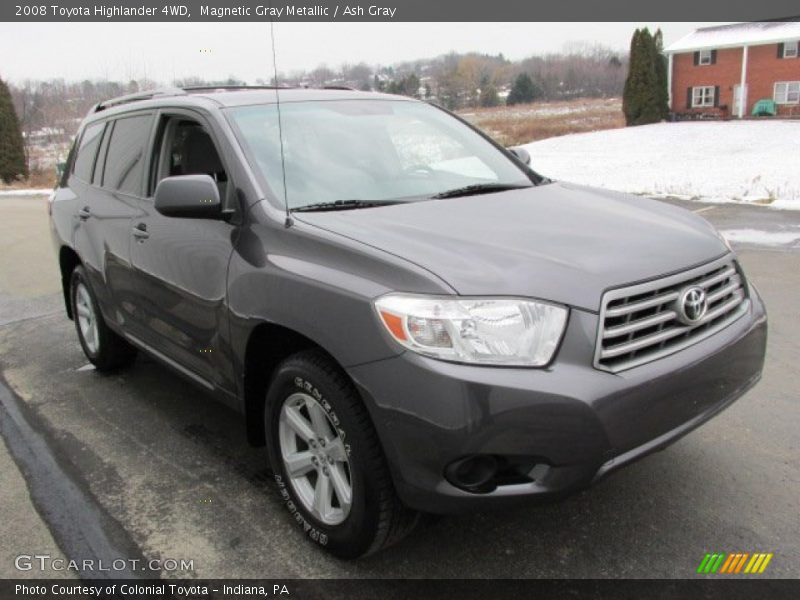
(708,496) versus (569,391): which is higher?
(569,391)

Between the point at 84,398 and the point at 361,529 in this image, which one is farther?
the point at 84,398

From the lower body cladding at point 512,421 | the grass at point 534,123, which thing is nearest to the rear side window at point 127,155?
the lower body cladding at point 512,421

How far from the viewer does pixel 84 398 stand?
15.3ft

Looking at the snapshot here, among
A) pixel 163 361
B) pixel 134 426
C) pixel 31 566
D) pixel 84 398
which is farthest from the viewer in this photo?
pixel 84 398

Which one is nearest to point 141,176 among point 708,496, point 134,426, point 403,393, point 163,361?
point 163,361

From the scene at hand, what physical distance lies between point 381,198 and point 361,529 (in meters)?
1.44

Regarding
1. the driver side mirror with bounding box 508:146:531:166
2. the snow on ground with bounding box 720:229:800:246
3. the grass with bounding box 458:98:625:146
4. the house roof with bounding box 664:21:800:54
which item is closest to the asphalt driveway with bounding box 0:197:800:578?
the driver side mirror with bounding box 508:146:531:166

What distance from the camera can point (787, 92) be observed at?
40.9 m

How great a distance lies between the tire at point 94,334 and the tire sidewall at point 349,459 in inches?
92.1

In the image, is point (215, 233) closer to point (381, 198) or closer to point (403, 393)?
point (381, 198)

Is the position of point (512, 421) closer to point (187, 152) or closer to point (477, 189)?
point (477, 189)

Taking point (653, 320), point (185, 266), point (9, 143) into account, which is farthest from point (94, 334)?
point (9, 143)

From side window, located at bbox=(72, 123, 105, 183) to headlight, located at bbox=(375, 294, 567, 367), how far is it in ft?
11.4

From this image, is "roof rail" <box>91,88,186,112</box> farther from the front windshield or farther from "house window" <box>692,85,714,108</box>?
"house window" <box>692,85,714,108</box>
